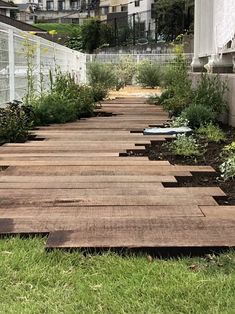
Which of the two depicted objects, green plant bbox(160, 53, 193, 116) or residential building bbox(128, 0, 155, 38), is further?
residential building bbox(128, 0, 155, 38)

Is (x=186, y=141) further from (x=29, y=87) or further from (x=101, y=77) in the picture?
(x=101, y=77)

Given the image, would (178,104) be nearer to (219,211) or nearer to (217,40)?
(217,40)

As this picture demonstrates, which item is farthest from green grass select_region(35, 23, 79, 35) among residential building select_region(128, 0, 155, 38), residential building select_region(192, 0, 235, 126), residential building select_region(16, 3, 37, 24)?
residential building select_region(192, 0, 235, 126)

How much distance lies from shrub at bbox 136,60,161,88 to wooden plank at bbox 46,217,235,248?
709 inches

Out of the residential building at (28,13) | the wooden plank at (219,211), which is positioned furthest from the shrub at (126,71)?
the residential building at (28,13)

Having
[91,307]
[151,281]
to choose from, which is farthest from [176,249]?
[91,307]

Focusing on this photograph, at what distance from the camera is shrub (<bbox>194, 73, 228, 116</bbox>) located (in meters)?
7.22

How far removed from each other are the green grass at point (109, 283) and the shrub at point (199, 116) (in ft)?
14.8

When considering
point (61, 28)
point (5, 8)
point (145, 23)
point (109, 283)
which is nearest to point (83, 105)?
point (109, 283)

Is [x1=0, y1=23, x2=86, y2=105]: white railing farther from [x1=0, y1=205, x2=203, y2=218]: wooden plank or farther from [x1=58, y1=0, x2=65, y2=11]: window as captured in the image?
[x1=58, y1=0, x2=65, y2=11]: window

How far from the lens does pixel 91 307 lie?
204 centimetres

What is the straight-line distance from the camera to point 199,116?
6.93 meters

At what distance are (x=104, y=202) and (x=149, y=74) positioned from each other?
17842 mm

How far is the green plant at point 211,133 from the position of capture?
5.91 metres
